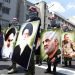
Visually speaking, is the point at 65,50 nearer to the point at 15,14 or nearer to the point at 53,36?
the point at 53,36

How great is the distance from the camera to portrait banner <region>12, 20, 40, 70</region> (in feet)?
18.7

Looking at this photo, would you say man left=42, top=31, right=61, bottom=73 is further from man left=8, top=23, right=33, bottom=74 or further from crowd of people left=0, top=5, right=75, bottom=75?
man left=8, top=23, right=33, bottom=74

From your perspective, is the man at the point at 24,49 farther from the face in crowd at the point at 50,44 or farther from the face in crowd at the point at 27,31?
the face in crowd at the point at 50,44

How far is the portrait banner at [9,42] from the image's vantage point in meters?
8.82

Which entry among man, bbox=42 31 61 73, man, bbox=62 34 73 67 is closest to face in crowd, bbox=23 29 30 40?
man, bbox=42 31 61 73

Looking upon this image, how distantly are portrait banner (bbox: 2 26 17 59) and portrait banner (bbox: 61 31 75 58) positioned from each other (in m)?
2.78

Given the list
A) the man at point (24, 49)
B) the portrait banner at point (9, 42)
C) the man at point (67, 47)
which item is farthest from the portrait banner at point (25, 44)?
the man at point (67, 47)

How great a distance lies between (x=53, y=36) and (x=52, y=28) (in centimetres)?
31

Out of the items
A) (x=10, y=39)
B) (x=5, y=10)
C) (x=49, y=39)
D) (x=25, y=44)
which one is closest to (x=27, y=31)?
(x=25, y=44)

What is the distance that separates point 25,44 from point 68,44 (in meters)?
5.77

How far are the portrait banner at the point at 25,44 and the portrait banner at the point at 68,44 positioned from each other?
556cm

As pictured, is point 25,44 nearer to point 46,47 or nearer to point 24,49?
point 24,49

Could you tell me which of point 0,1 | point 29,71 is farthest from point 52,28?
point 0,1

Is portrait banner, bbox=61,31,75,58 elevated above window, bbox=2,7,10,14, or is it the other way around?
window, bbox=2,7,10,14
